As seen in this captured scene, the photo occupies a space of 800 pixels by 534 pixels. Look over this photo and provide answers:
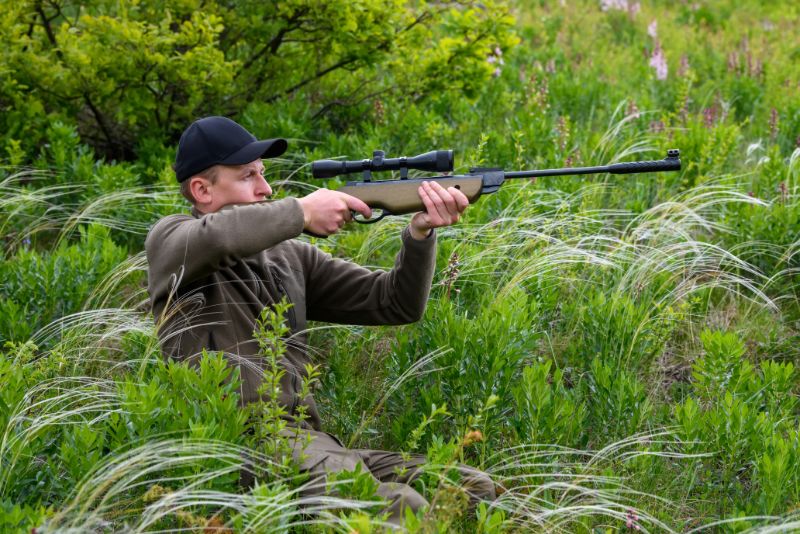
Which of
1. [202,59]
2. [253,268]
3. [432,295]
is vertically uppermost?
[202,59]

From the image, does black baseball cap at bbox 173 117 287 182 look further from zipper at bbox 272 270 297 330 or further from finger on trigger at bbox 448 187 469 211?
finger on trigger at bbox 448 187 469 211

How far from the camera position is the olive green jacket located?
3625 millimetres

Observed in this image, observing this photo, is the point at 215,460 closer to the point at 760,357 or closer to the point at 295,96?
the point at 760,357

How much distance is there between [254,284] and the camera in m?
3.94

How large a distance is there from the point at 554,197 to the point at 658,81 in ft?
13.0

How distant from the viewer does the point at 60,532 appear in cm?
277

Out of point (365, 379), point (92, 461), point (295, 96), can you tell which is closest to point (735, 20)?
point (295, 96)

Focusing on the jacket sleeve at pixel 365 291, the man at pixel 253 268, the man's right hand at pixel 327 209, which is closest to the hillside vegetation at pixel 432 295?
the man at pixel 253 268

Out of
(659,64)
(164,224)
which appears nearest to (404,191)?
(164,224)

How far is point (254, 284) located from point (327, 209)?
45 cm

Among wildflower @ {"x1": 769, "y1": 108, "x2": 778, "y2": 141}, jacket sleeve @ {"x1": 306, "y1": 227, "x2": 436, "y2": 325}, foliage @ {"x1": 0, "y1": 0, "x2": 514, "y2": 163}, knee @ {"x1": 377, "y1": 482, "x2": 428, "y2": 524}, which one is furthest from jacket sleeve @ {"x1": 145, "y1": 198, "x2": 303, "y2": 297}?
wildflower @ {"x1": 769, "y1": 108, "x2": 778, "y2": 141}

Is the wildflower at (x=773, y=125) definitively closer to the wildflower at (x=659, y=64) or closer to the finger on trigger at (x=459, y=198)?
the wildflower at (x=659, y=64)

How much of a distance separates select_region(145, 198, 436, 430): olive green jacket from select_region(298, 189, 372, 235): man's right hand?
0.23ft

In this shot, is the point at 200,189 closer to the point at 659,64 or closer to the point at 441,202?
the point at 441,202
